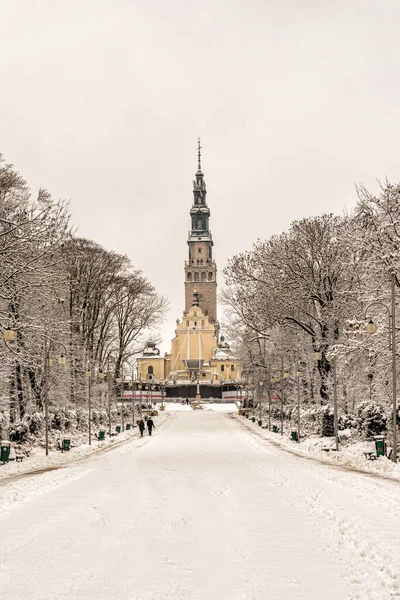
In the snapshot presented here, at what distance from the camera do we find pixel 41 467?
90.2 ft

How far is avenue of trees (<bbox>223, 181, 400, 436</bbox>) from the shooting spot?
2981 centimetres

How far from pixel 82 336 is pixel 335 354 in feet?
90.2

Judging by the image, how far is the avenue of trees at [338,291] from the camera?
2981cm

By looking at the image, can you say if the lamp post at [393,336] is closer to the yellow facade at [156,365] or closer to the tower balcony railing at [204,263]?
the yellow facade at [156,365]

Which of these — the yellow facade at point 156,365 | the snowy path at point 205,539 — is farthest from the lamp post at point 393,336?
the yellow facade at point 156,365

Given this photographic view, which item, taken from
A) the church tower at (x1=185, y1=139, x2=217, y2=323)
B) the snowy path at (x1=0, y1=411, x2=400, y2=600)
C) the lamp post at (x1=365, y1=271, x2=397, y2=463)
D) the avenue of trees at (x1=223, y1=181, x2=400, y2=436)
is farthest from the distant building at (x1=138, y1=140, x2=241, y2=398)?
the snowy path at (x1=0, y1=411, x2=400, y2=600)

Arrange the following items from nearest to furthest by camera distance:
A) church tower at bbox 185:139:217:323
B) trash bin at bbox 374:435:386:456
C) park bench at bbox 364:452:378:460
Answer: park bench at bbox 364:452:378:460 < trash bin at bbox 374:435:386:456 < church tower at bbox 185:139:217:323

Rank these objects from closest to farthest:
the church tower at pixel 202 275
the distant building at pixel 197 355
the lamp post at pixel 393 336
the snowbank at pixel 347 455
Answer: the snowbank at pixel 347 455 → the lamp post at pixel 393 336 → the distant building at pixel 197 355 → the church tower at pixel 202 275

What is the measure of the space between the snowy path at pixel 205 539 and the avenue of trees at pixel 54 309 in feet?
25.1

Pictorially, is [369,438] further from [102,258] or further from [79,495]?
[102,258]

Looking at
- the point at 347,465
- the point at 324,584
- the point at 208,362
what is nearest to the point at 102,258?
the point at 347,465

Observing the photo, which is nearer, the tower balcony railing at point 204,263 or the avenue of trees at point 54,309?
the avenue of trees at point 54,309

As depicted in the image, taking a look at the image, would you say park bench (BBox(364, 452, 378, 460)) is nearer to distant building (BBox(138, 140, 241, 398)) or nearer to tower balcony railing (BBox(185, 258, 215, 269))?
distant building (BBox(138, 140, 241, 398))

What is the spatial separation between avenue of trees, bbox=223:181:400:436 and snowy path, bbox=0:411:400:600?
10.9 meters
